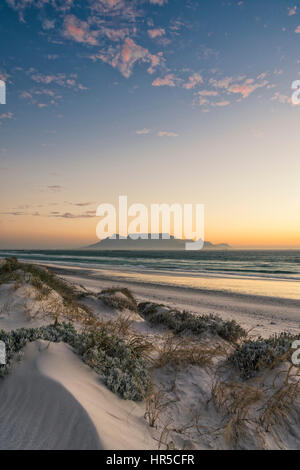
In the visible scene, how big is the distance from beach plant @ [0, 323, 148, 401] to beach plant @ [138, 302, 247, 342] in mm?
3216

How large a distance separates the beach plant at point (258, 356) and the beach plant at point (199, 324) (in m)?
2.08

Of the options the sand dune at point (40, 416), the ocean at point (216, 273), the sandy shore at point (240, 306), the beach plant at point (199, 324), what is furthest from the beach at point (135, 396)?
the ocean at point (216, 273)

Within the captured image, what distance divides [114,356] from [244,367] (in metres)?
2.37

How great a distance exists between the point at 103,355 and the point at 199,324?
13.0ft

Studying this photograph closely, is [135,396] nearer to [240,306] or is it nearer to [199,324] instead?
[199,324]

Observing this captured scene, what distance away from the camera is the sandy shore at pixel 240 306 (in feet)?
32.9

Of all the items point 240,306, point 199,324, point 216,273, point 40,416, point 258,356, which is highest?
point 40,416

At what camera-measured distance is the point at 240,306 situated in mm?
13461

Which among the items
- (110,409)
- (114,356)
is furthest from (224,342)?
(110,409)

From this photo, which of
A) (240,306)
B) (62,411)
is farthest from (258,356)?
(240,306)
